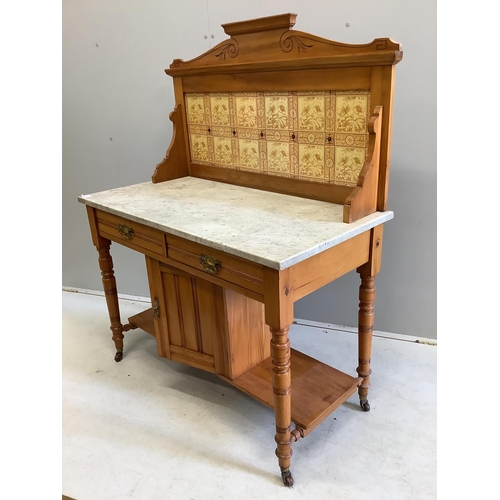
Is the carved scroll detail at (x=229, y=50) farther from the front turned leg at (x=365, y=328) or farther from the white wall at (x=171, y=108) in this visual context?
the front turned leg at (x=365, y=328)

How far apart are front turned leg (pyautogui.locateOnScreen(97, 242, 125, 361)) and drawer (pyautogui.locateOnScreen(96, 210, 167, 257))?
152 millimetres

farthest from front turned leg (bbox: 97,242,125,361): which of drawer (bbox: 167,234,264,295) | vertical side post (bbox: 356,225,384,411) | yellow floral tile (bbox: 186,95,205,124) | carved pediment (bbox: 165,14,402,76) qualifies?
vertical side post (bbox: 356,225,384,411)

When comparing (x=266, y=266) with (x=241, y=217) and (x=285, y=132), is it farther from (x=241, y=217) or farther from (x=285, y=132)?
(x=285, y=132)

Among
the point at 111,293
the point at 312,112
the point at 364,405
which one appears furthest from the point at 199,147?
the point at 364,405

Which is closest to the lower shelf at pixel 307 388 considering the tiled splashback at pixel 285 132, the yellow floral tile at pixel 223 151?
the tiled splashback at pixel 285 132

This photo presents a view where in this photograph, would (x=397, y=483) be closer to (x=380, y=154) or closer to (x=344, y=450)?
(x=344, y=450)

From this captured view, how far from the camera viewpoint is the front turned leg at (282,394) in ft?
4.70

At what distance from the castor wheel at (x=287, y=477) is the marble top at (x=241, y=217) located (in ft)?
2.75

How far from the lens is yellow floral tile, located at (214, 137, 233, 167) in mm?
2088

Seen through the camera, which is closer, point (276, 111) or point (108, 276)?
point (276, 111)

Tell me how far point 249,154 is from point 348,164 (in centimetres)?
51

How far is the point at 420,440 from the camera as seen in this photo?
1.78 m

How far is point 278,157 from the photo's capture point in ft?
6.20

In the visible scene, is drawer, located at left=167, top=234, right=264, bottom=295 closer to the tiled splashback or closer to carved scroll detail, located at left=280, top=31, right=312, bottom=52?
the tiled splashback
